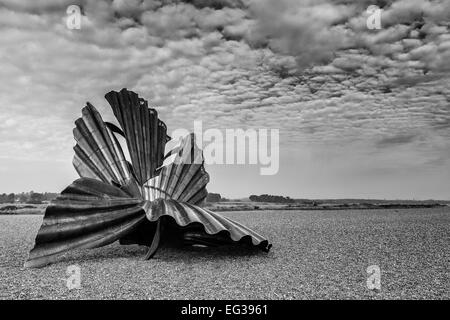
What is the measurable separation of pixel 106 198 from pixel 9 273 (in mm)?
2774

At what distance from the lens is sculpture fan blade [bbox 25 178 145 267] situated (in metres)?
9.31

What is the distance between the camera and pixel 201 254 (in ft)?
34.2

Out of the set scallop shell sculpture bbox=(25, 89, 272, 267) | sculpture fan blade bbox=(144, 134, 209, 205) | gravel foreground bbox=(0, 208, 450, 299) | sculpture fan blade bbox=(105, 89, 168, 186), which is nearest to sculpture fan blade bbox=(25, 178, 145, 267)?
scallop shell sculpture bbox=(25, 89, 272, 267)

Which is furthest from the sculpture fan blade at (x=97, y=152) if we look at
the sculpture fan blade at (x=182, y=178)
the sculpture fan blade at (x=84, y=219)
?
the sculpture fan blade at (x=84, y=219)

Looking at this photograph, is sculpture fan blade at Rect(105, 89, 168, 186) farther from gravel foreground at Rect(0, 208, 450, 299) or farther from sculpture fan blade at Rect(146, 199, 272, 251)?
gravel foreground at Rect(0, 208, 450, 299)

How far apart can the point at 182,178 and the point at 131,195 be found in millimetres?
1743

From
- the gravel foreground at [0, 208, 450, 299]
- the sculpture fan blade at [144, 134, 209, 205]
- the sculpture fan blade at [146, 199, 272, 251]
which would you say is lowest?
the gravel foreground at [0, 208, 450, 299]

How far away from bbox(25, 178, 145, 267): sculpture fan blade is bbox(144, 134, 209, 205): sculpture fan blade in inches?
50.4

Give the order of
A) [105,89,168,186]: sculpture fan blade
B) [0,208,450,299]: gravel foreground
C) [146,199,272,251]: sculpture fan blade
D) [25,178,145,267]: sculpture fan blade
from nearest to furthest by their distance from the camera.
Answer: [0,208,450,299]: gravel foreground < [25,178,145,267]: sculpture fan blade < [146,199,272,251]: sculpture fan blade < [105,89,168,186]: sculpture fan blade

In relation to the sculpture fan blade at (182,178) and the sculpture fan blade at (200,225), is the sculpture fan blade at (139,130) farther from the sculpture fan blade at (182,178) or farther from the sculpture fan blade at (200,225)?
the sculpture fan blade at (200,225)

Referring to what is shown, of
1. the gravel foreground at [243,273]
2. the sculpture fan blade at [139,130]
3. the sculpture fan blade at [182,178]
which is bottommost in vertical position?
the gravel foreground at [243,273]

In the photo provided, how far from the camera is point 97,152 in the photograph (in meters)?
12.0

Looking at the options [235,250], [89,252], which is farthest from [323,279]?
[89,252]

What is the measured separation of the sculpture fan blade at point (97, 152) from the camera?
1178cm
